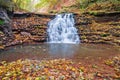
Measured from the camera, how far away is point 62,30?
47.2ft

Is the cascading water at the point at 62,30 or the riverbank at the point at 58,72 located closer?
the riverbank at the point at 58,72

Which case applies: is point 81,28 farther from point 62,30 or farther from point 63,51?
point 63,51

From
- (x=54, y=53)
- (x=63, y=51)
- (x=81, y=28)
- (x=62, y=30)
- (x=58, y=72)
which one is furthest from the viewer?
(x=62, y=30)

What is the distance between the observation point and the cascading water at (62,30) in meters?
13.7

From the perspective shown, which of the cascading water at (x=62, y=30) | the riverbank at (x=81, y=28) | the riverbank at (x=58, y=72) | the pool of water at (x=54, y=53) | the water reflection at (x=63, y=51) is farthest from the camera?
the cascading water at (x=62, y=30)

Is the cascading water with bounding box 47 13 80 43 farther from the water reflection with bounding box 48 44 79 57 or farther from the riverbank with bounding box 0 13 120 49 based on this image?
the water reflection with bounding box 48 44 79 57

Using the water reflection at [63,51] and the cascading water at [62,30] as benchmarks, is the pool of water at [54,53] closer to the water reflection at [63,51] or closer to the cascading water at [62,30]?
the water reflection at [63,51]

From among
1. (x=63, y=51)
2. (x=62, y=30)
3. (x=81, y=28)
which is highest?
(x=81, y=28)

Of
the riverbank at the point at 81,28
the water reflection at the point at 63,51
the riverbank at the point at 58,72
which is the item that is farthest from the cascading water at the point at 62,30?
the riverbank at the point at 58,72

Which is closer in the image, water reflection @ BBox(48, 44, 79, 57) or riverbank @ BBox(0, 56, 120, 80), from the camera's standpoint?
riverbank @ BBox(0, 56, 120, 80)

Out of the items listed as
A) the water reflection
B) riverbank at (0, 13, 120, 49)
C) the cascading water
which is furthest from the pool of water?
the cascading water

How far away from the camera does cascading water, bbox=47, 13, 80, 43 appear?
13.7 metres

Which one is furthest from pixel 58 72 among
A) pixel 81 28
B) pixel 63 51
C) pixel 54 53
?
pixel 81 28

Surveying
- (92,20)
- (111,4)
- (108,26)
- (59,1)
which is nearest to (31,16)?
(92,20)
